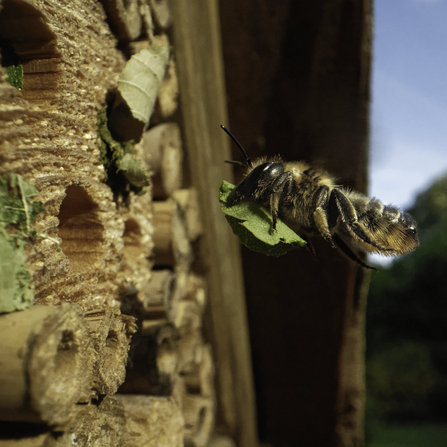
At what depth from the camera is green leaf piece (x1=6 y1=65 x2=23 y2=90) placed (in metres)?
0.51

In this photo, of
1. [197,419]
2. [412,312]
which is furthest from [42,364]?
[412,312]

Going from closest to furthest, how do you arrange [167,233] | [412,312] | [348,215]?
[348,215] < [167,233] < [412,312]

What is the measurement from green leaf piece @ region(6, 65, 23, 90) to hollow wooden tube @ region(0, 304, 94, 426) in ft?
0.89

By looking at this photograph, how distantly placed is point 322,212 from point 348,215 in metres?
0.04

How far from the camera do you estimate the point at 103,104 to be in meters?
0.62

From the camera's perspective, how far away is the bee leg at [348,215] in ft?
1.94

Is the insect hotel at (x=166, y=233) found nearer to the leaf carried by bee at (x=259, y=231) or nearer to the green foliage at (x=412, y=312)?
the leaf carried by bee at (x=259, y=231)

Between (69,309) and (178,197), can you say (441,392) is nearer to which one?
(178,197)

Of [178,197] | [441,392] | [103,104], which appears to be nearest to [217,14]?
[178,197]

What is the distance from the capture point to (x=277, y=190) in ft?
1.95

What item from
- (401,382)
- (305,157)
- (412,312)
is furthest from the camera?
→ (412,312)

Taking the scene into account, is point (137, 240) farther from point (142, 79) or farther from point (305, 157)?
point (305, 157)

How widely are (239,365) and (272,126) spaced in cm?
73

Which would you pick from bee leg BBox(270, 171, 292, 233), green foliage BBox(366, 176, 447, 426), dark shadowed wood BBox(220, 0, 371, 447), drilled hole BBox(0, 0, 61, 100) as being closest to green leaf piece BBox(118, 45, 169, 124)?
drilled hole BBox(0, 0, 61, 100)
